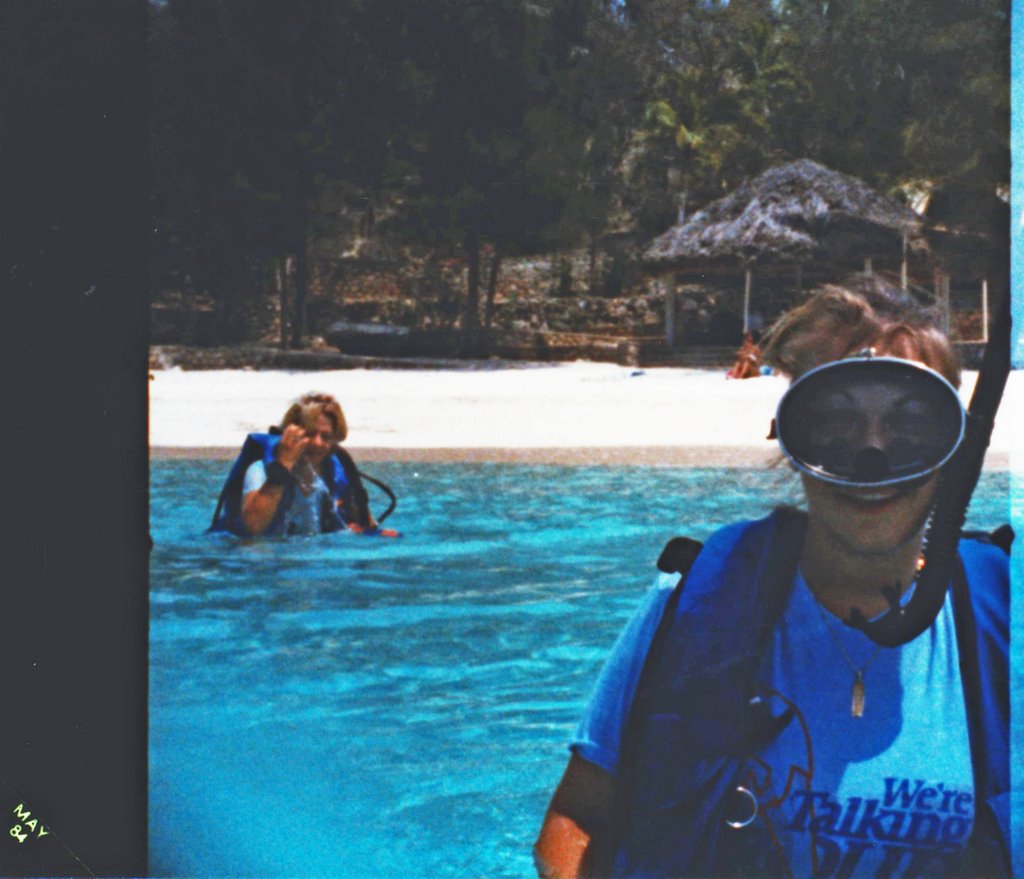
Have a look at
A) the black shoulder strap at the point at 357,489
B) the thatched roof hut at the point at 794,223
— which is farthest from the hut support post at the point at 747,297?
the black shoulder strap at the point at 357,489

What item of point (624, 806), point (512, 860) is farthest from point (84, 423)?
point (624, 806)

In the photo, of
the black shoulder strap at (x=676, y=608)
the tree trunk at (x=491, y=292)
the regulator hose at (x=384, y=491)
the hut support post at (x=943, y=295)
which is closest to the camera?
the black shoulder strap at (x=676, y=608)

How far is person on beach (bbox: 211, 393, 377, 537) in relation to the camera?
3.51 m

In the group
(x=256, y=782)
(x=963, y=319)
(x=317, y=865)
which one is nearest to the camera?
(x=963, y=319)

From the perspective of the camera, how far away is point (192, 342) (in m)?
3.48

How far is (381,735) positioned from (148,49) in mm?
1599

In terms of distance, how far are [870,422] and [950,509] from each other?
17 centimetres

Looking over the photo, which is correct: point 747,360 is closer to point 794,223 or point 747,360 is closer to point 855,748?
point 794,223

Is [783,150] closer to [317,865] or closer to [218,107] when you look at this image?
[218,107]

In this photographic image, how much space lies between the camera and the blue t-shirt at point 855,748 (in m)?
1.97

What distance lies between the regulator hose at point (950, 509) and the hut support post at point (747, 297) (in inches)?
28.7

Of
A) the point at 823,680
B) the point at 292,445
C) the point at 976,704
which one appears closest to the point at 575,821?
the point at 823,680
